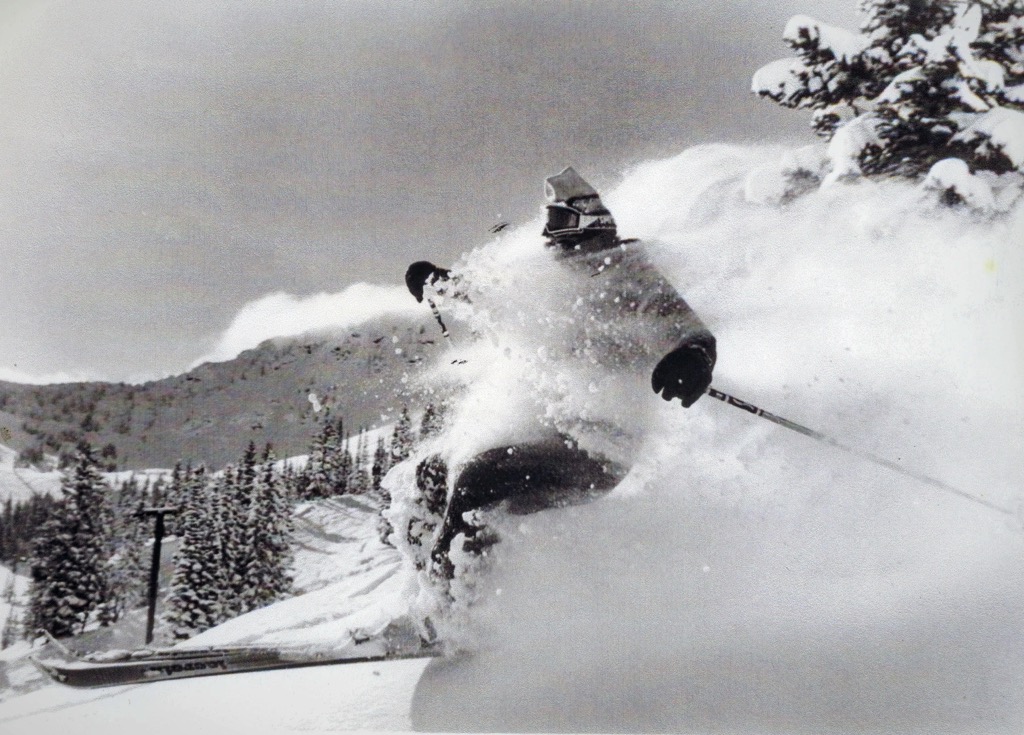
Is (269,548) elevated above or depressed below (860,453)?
below

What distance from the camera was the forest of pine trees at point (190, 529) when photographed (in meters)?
2.67

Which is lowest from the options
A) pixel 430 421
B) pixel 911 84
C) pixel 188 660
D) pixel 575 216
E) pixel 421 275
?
pixel 188 660

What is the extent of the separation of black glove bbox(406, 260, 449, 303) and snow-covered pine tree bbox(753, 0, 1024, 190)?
4.84 ft

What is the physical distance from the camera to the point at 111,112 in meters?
3.12

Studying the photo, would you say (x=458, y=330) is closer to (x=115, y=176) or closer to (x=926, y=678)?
(x=115, y=176)

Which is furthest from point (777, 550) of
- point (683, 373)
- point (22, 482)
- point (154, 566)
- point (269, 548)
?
point (22, 482)

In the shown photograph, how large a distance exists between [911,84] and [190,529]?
129 inches

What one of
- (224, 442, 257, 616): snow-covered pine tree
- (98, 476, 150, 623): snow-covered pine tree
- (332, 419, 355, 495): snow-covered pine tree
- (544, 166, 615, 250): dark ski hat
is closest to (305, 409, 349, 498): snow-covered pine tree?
(332, 419, 355, 495): snow-covered pine tree

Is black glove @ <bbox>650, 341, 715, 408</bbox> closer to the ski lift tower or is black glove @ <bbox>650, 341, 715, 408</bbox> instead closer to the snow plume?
the snow plume

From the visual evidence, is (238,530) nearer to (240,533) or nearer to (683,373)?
(240,533)

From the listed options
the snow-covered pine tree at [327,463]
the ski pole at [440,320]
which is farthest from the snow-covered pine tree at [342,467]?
the ski pole at [440,320]

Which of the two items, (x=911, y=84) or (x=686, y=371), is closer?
(x=686, y=371)

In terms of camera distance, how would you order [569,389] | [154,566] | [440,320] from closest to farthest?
[154,566]
[569,389]
[440,320]

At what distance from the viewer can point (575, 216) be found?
9.48 ft
